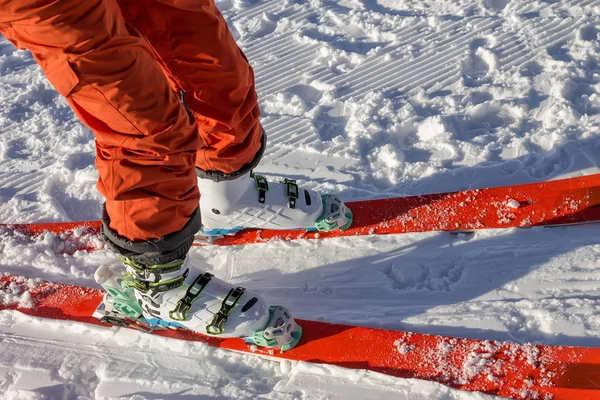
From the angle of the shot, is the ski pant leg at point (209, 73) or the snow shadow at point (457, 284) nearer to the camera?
the ski pant leg at point (209, 73)

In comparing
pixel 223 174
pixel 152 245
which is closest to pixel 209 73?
pixel 223 174

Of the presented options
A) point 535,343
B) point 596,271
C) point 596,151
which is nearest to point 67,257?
point 535,343

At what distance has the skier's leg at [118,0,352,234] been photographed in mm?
1492

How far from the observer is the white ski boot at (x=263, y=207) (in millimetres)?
1837

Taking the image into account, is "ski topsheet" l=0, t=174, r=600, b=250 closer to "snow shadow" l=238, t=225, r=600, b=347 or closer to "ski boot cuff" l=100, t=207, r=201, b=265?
"snow shadow" l=238, t=225, r=600, b=347

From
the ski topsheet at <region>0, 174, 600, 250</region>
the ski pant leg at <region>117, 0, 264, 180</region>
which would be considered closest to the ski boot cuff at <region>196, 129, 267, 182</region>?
the ski pant leg at <region>117, 0, 264, 180</region>

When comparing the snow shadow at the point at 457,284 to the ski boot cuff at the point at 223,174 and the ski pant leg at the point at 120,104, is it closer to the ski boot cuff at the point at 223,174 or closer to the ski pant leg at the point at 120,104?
the ski boot cuff at the point at 223,174

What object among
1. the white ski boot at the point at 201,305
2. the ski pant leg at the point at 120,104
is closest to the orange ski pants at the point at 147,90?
the ski pant leg at the point at 120,104

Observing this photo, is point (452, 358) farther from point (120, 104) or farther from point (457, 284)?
point (120, 104)

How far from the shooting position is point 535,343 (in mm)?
1668

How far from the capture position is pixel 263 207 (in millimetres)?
1922

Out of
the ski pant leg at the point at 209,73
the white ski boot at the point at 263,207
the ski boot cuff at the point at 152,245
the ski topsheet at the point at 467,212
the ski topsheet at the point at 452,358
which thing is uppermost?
the ski pant leg at the point at 209,73

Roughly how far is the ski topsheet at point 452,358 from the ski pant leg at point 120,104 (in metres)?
0.52

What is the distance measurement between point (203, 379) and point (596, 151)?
1524 millimetres
